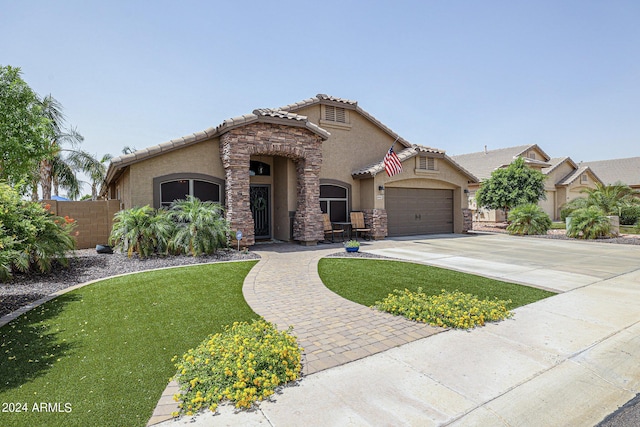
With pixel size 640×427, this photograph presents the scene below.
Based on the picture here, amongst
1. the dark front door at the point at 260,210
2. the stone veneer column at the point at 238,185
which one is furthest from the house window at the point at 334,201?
the stone veneer column at the point at 238,185

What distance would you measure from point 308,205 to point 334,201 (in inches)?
108

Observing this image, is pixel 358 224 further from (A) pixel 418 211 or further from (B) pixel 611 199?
(B) pixel 611 199

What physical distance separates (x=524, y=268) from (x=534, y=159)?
2903 cm

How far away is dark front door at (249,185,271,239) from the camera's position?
1461cm

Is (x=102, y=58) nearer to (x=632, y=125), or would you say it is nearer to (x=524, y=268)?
(x=524, y=268)

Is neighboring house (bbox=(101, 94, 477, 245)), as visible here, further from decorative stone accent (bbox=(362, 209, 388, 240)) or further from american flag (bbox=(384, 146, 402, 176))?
american flag (bbox=(384, 146, 402, 176))

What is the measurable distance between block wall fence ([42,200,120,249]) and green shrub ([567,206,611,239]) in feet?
68.0

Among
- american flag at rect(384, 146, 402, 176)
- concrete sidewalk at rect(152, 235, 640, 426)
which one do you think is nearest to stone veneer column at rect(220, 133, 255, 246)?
american flag at rect(384, 146, 402, 176)

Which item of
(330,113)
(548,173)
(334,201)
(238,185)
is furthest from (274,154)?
(548,173)

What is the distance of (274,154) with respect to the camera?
12.8 meters

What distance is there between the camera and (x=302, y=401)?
115 inches

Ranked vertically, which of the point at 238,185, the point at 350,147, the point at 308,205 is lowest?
the point at 308,205

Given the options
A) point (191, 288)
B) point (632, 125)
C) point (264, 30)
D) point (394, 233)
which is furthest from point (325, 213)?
point (632, 125)

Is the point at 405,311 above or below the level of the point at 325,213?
below
